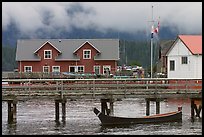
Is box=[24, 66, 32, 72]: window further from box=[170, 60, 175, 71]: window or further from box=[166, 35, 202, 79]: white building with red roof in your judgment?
box=[170, 60, 175, 71]: window

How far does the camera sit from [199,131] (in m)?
32.9

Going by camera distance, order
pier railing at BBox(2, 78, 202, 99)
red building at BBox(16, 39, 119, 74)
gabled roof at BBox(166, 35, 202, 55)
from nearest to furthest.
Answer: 1. pier railing at BBox(2, 78, 202, 99)
2. gabled roof at BBox(166, 35, 202, 55)
3. red building at BBox(16, 39, 119, 74)

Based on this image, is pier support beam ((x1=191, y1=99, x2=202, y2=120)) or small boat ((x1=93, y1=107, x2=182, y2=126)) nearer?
small boat ((x1=93, y1=107, x2=182, y2=126))

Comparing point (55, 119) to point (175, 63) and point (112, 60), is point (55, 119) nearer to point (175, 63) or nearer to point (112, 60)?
point (175, 63)

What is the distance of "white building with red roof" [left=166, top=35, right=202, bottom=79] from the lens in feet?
205

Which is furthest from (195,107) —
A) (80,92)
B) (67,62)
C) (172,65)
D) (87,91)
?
(67,62)

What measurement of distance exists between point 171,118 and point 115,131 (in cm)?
606

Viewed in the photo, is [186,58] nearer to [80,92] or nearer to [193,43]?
[193,43]

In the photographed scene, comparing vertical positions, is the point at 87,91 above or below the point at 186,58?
below

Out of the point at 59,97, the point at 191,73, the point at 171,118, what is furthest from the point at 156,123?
the point at 191,73

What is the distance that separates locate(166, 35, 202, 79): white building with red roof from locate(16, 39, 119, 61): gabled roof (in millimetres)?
15912

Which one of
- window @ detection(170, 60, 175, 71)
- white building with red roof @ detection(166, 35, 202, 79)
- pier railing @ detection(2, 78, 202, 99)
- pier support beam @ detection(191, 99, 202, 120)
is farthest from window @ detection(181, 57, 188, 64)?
pier railing @ detection(2, 78, 202, 99)

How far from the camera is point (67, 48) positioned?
83.9m

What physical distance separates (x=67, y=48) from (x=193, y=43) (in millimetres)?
24914
